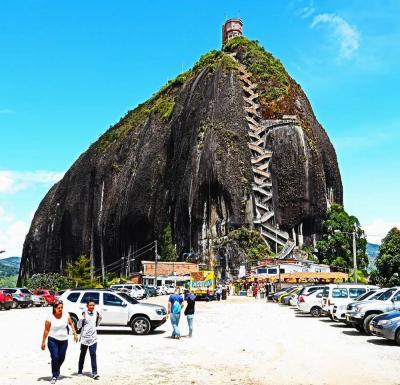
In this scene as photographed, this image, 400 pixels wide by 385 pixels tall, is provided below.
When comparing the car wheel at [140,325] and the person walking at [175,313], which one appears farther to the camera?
Answer: the car wheel at [140,325]

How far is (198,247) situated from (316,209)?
65.8 ft

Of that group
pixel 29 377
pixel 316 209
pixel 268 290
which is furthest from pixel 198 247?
pixel 29 377

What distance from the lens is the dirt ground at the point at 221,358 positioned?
34.3 feet

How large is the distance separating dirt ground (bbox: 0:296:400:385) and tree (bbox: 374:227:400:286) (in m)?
22.8

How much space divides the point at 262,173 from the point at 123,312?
65373mm

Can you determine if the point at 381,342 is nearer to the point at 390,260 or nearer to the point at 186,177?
the point at 390,260

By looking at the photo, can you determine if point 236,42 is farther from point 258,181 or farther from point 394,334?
point 394,334

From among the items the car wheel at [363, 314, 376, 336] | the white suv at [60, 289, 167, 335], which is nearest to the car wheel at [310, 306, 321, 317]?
the car wheel at [363, 314, 376, 336]

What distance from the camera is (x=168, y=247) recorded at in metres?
81.5

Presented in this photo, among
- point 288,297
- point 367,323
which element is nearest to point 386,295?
point 367,323

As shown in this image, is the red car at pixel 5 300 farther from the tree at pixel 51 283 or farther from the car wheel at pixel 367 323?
the tree at pixel 51 283

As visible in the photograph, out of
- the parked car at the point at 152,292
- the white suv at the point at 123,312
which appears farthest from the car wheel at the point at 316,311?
the parked car at the point at 152,292

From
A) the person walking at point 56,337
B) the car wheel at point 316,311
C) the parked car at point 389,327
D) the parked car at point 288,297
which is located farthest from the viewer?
the parked car at point 288,297

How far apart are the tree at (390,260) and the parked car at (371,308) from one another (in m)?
22.9
